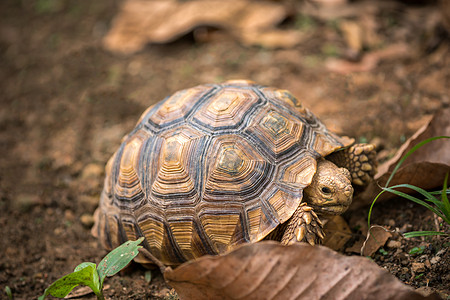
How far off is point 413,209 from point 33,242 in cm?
284

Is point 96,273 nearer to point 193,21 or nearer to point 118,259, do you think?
point 118,259

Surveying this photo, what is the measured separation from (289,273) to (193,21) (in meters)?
4.44

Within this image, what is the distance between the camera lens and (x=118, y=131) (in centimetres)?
427

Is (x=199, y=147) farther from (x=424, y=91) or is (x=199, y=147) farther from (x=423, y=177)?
(x=424, y=91)

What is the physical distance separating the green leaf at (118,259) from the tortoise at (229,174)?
0.41m

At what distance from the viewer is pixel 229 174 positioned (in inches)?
89.5

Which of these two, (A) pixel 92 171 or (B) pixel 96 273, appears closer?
(B) pixel 96 273

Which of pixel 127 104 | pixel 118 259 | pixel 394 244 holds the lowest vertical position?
pixel 127 104

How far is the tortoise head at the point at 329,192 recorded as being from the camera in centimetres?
224

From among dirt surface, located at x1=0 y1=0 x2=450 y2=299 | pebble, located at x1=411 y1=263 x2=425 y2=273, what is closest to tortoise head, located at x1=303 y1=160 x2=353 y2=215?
dirt surface, located at x1=0 y1=0 x2=450 y2=299

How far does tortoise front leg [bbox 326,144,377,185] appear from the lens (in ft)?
8.38

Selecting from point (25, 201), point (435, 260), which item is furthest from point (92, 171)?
point (435, 260)

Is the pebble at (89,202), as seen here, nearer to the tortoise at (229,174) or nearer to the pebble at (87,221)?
the pebble at (87,221)

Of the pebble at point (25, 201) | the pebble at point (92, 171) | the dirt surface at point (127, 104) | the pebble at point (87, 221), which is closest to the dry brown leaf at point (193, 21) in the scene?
the dirt surface at point (127, 104)
